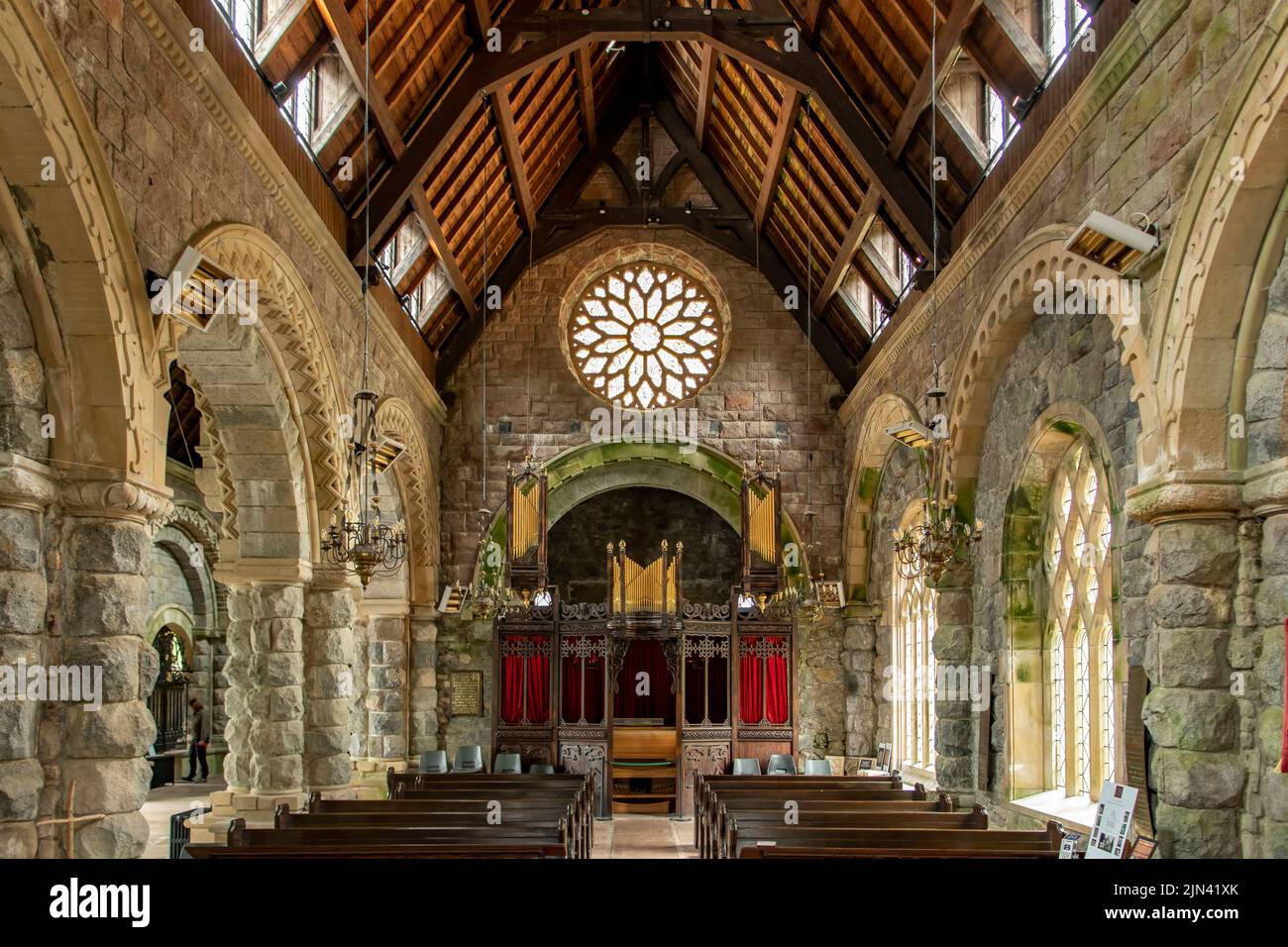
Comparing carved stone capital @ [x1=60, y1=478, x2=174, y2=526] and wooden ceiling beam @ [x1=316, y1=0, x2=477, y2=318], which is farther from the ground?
wooden ceiling beam @ [x1=316, y1=0, x2=477, y2=318]

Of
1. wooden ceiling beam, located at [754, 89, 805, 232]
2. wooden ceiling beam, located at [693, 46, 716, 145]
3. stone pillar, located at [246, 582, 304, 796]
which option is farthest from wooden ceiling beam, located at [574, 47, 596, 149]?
stone pillar, located at [246, 582, 304, 796]

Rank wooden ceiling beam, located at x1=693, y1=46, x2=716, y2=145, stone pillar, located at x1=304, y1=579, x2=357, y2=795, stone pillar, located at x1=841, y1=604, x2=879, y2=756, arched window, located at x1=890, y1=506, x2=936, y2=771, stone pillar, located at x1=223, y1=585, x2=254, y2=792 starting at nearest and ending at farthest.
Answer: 1. stone pillar, located at x1=223, y1=585, x2=254, y2=792
2. stone pillar, located at x1=304, y1=579, x2=357, y2=795
3. wooden ceiling beam, located at x1=693, y1=46, x2=716, y2=145
4. arched window, located at x1=890, y1=506, x2=936, y2=771
5. stone pillar, located at x1=841, y1=604, x2=879, y2=756

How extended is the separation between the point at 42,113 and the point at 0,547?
2016mm

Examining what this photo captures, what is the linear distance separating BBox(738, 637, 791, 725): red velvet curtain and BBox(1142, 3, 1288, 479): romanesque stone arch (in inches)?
381

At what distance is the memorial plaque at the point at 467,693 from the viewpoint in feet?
52.9

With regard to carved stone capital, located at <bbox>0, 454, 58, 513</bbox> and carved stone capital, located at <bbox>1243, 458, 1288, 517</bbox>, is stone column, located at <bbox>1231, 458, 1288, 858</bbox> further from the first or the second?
carved stone capital, located at <bbox>0, 454, 58, 513</bbox>

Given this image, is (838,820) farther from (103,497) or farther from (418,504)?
(418,504)

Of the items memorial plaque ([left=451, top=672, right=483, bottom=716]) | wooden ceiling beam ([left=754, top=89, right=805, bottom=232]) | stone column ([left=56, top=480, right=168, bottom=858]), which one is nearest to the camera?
stone column ([left=56, top=480, right=168, bottom=858])

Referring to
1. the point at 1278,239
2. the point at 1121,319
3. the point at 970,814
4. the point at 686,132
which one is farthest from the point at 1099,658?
the point at 686,132

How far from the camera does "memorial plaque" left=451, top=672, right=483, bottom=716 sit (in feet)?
52.9

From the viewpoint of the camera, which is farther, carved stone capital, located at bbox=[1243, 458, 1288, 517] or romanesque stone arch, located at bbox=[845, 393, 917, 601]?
romanesque stone arch, located at bbox=[845, 393, 917, 601]

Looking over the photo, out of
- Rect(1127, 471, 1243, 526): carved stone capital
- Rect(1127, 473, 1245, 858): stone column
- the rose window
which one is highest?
the rose window

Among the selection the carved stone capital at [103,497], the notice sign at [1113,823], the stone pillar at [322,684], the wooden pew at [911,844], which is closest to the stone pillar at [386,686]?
the stone pillar at [322,684]

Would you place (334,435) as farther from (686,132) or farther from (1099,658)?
(686,132)
